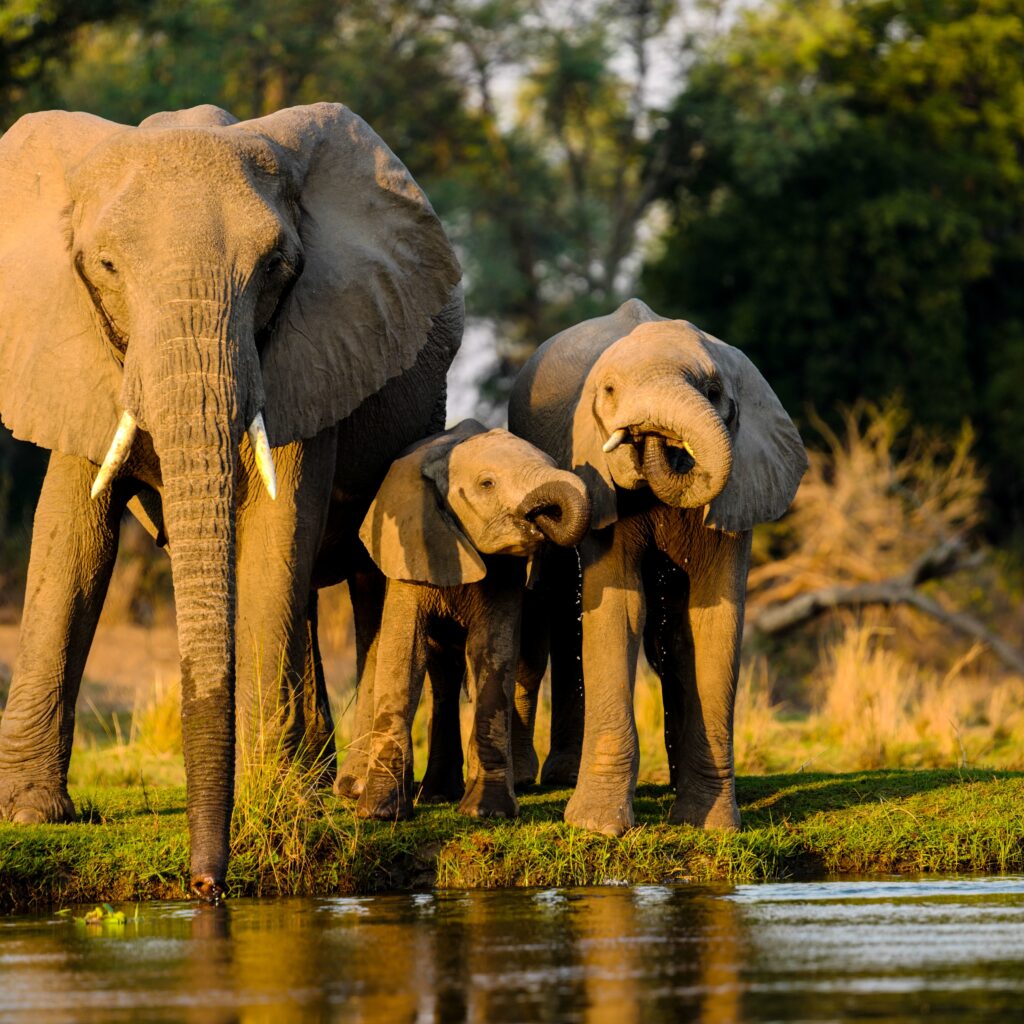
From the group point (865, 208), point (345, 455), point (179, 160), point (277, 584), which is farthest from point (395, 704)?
point (865, 208)

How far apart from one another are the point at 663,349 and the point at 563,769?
2734mm

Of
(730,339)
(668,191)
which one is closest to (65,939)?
(730,339)

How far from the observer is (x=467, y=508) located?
895 centimetres

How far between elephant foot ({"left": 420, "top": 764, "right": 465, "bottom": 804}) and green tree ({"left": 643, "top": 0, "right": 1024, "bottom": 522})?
17530 millimetres

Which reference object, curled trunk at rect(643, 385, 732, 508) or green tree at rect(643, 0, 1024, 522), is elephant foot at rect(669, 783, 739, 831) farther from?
green tree at rect(643, 0, 1024, 522)

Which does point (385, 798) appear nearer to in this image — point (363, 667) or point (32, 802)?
point (32, 802)

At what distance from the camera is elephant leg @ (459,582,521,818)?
880cm

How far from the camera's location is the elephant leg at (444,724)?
32.0 ft

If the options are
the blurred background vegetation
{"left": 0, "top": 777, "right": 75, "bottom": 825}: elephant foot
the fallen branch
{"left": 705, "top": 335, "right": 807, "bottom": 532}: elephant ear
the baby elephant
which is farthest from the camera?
the blurred background vegetation

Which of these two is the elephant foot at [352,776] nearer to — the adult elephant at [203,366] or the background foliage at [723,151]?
the adult elephant at [203,366]

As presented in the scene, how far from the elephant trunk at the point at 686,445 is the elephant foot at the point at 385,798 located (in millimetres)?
1589

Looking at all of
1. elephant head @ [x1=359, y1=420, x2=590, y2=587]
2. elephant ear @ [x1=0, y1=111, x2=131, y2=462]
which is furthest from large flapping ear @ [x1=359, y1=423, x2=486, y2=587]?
elephant ear @ [x1=0, y1=111, x2=131, y2=462]

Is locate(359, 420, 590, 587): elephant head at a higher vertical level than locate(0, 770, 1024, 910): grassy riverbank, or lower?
higher

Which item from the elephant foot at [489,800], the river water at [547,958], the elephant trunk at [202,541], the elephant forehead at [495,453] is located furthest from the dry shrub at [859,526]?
the elephant trunk at [202,541]
